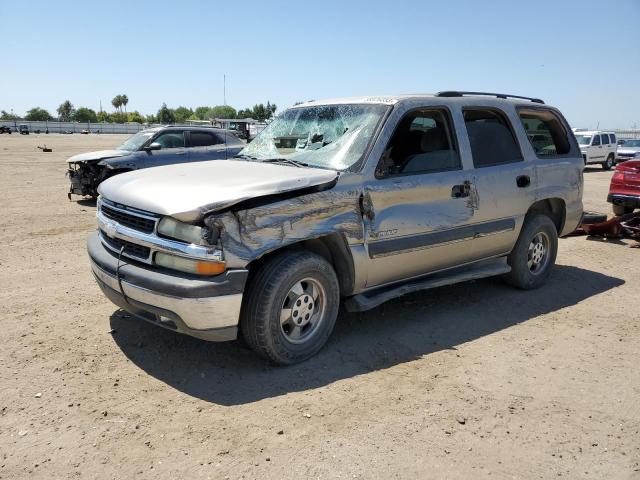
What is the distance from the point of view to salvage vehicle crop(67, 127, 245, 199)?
1109 centimetres

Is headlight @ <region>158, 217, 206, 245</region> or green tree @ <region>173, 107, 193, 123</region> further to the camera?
green tree @ <region>173, 107, 193, 123</region>

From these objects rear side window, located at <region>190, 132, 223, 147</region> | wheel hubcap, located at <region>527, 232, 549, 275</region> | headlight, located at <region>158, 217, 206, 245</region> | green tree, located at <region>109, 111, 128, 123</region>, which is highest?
green tree, located at <region>109, 111, 128, 123</region>

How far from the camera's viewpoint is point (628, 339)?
4633 mm

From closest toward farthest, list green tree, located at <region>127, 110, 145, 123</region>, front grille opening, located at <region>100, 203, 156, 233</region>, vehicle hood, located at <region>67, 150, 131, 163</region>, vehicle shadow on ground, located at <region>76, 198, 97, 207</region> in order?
front grille opening, located at <region>100, 203, 156, 233</region> < vehicle hood, located at <region>67, 150, 131, 163</region> < vehicle shadow on ground, located at <region>76, 198, 97, 207</region> < green tree, located at <region>127, 110, 145, 123</region>

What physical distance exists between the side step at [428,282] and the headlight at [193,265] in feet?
4.12

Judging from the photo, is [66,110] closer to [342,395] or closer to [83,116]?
[83,116]

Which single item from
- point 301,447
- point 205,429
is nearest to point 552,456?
point 301,447

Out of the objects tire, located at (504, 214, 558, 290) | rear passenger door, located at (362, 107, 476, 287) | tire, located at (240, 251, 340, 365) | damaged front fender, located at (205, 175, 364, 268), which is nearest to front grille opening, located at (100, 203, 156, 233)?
damaged front fender, located at (205, 175, 364, 268)

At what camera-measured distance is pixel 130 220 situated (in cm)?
375

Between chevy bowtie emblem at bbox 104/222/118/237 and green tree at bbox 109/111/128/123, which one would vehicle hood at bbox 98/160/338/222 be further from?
green tree at bbox 109/111/128/123

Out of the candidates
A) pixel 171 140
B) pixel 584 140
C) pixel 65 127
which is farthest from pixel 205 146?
pixel 65 127

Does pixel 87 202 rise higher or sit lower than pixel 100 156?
lower

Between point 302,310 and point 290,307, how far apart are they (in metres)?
0.13

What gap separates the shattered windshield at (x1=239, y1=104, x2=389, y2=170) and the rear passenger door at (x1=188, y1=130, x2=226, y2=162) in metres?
6.88
